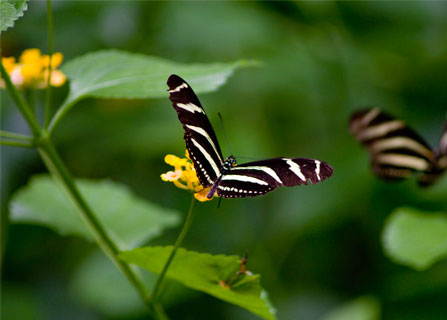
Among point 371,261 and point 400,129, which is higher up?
point 400,129

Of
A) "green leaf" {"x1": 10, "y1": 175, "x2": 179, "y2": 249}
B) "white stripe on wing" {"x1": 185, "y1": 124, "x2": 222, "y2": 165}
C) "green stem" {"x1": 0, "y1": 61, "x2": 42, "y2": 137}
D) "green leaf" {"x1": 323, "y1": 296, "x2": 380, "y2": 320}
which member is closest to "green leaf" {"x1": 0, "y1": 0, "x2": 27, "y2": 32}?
"green stem" {"x1": 0, "y1": 61, "x2": 42, "y2": 137}

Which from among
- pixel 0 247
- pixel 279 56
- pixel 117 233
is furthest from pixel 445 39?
pixel 0 247

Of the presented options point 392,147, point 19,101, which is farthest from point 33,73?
point 392,147

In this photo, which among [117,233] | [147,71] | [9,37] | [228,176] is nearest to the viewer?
[228,176]

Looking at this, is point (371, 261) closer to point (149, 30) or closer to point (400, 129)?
point (400, 129)

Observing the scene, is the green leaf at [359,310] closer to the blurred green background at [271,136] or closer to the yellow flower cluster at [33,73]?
the blurred green background at [271,136]

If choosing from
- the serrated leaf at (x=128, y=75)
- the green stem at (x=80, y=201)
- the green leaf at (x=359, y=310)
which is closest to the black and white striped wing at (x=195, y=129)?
the serrated leaf at (x=128, y=75)

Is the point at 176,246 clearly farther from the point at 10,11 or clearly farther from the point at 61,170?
the point at 10,11
